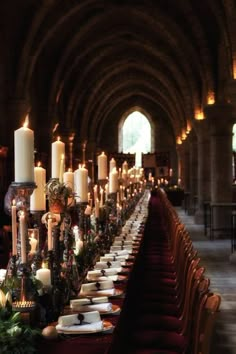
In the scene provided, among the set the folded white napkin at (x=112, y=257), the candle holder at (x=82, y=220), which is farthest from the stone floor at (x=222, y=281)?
the candle holder at (x=82, y=220)

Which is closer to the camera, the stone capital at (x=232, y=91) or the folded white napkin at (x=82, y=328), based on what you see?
the folded white napkin at (x=82, y=328)

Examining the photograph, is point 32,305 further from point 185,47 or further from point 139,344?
point 185,47

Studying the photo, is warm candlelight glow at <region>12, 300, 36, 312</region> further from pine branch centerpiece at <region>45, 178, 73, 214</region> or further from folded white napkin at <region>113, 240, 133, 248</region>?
folded white napkin at <region>113, 240, 133, 248</region>

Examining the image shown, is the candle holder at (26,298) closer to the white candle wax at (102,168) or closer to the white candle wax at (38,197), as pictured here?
the white candle wax at (38,197)

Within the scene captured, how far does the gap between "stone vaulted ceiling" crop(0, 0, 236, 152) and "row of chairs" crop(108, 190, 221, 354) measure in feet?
25.3

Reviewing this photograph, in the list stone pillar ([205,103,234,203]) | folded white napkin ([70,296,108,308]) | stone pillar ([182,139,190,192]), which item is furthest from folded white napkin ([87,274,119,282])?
stone pillar ([182,139,190,192])

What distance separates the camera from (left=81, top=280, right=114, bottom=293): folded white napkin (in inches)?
169

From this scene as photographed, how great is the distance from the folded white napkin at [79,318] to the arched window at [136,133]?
39.4m

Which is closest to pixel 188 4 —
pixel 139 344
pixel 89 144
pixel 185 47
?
pixel 185 47

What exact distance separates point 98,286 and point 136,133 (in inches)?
1534

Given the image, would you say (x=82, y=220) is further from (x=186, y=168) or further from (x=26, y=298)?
(x=186, y=168)

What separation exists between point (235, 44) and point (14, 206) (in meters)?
10.5

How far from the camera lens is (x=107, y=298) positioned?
13.0 ft

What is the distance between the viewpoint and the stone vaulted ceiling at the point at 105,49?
1664 centimetres
